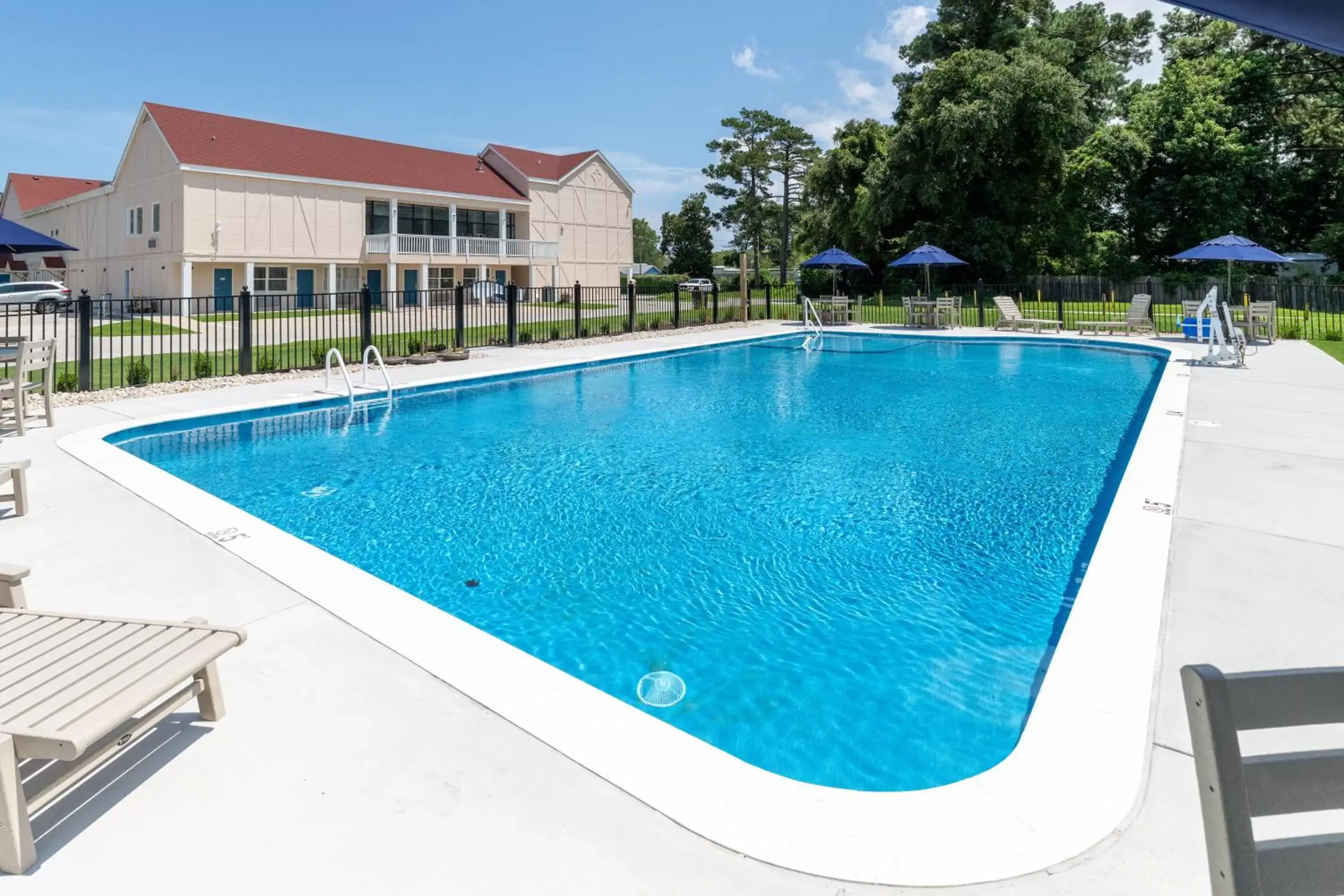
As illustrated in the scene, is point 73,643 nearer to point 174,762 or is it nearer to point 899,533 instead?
point 174,762

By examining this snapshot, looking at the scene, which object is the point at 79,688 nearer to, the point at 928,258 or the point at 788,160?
the point at 928,258

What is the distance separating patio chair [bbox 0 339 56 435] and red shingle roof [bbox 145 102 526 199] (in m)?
25.0

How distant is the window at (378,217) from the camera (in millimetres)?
36094

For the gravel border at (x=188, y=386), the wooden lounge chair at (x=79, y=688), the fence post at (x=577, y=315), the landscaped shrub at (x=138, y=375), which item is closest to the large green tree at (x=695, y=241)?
the fence post at (x=577, y=315)

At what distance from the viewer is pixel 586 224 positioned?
43.8 meters

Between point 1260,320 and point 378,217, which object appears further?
point 378,217

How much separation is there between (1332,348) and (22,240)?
24024 millimetres

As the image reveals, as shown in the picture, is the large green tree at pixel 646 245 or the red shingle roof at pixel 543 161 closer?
the red shingle roof at pixel 543 161

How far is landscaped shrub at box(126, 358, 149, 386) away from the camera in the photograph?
40.0 ft

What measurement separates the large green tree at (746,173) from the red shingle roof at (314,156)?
17589mm

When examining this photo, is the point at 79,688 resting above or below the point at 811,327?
below

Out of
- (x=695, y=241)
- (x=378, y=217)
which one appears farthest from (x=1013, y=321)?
(x=695, y=241)

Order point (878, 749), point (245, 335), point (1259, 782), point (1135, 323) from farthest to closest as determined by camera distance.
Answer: point (1135, 323), point (245, 335), point (878, 749), point (1259, 782)

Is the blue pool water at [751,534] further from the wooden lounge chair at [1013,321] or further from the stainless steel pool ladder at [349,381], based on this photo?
the wooden lounge chair at [1013,321]
